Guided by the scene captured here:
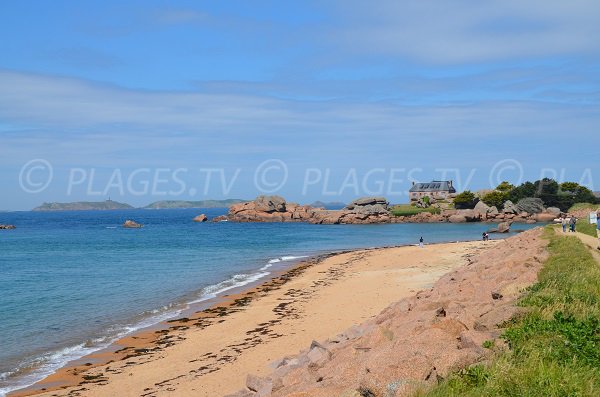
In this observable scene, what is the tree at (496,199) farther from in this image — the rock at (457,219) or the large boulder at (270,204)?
the large boulder at (270,204)

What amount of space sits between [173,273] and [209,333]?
19044 mm

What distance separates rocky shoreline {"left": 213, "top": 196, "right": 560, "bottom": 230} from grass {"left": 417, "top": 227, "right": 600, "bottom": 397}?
81.7 meters

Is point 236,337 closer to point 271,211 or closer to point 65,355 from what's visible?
point 65,355

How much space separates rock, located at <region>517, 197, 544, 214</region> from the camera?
97625mm

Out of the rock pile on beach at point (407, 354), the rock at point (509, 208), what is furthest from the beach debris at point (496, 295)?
the rock at point (509, 208)

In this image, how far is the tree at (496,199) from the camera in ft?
358

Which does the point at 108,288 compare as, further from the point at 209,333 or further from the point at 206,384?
the point at 206,384

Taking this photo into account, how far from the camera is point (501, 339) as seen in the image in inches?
297

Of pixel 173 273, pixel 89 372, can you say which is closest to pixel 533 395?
pixel 89 372

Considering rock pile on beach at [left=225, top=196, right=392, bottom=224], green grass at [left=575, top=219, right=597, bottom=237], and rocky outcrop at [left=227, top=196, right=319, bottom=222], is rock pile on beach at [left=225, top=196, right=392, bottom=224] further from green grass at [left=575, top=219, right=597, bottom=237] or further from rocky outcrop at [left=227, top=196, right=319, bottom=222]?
green grass at [left=575, top=219, right=597, bottom=237]

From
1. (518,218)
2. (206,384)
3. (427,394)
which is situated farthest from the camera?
(518,218)

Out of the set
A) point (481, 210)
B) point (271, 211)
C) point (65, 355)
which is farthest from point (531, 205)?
point (65, 355)

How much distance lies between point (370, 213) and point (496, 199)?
83.1ft

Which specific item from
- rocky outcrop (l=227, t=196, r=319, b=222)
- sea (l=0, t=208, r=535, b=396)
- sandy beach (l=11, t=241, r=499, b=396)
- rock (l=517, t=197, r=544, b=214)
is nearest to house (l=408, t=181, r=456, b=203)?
rocky outcrop (l=227, t=196, r=319, b=222)
